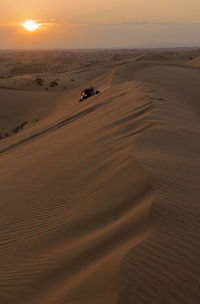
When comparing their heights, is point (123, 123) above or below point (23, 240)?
above

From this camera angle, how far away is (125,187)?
4.26m

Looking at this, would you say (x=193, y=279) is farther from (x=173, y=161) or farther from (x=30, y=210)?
(x=30, y=210)

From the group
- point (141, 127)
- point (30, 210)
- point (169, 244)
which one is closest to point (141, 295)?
point (169, 244)

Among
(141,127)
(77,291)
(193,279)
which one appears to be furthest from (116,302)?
(141,127)

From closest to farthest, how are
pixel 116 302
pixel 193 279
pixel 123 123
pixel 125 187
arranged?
1. pixel 116 302
2. pixel 193 279
3. pixel 125 187
4. pixel 123 123

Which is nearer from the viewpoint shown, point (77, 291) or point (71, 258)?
point (77, 291)

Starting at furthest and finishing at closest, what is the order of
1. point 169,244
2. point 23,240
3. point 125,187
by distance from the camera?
point 125,187 → point 23,240 → point 169,244

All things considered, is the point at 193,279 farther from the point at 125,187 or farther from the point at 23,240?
the point at 23,240

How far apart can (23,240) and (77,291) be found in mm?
1529

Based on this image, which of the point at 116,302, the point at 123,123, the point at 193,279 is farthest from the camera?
the point at 123,123

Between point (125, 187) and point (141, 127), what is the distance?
9.42 feet

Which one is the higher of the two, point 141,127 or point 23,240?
point 141,127

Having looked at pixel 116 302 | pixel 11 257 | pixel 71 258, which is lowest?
pixel 11 257

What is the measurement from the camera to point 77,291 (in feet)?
8.66
